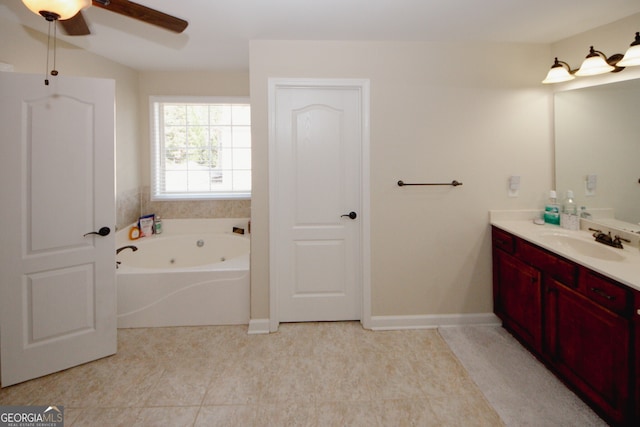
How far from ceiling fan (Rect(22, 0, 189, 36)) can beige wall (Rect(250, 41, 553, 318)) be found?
34.7 inches

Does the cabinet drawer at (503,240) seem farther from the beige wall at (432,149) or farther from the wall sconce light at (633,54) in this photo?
the wall sconce light at (633,54)

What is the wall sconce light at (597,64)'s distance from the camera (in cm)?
191

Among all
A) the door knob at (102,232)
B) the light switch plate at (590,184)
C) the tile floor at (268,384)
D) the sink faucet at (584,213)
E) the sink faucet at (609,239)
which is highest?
the light switch plate at (590,184)

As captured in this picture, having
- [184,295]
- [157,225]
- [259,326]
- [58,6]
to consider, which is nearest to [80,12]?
[58,6]

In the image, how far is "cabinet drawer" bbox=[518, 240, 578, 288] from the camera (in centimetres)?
185

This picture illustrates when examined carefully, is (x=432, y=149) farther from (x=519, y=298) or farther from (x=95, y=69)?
(x=95, y=69)

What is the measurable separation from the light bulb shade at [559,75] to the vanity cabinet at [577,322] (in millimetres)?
1181

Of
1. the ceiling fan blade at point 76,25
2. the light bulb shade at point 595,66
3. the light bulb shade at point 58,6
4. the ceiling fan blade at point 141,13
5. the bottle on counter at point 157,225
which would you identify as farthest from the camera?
the bottle on counter at point 157,225

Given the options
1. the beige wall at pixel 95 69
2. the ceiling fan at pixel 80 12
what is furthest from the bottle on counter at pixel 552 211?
the beige wall at pixel 95 69

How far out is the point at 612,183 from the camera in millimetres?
Result: 2221

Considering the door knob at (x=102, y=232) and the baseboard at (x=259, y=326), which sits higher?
the door knob at (x=102, y=232)

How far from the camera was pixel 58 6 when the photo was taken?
49.0 inches

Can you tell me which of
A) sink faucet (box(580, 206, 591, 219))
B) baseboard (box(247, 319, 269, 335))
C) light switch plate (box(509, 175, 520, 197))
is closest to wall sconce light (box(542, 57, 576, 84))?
light switch plate (box(509, 175, 520, 197))

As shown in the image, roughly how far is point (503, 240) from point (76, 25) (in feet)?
10.1
